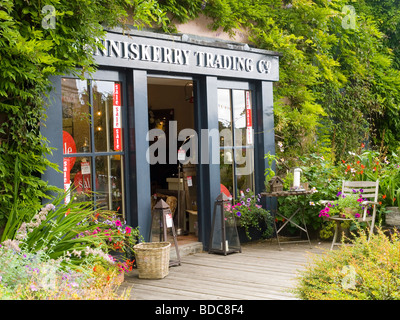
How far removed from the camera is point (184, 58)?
7.48m

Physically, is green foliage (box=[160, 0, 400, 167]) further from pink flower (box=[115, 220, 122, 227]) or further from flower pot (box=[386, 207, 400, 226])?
pink flower (box=[115, 220, 122, 227])

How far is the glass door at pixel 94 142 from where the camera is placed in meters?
6.31

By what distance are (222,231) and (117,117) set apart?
85.0 inches

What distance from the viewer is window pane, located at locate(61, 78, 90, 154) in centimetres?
628

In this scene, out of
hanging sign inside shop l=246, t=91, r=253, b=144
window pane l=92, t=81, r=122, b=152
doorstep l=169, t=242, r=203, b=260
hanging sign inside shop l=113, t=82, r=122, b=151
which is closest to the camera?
window pane l=92, t=81, r=122, b=152

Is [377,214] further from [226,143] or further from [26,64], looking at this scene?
[26,64]

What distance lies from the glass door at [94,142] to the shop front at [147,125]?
0.01 metres

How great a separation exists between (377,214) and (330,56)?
352cm

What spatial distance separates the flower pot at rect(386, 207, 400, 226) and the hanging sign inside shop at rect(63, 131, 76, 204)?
4556mm

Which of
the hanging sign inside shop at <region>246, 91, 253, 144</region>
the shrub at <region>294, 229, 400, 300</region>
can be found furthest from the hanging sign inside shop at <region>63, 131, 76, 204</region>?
the hanging sign inside shop at <region>246, 91, 253, 144</region>

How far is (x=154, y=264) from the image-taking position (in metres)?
6.26

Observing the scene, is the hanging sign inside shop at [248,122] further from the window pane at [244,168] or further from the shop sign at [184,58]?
the shop sign at [184,58]

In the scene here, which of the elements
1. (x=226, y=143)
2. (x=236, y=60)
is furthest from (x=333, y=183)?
(x=236, y=60)

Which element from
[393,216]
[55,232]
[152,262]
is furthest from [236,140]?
[55,232]
